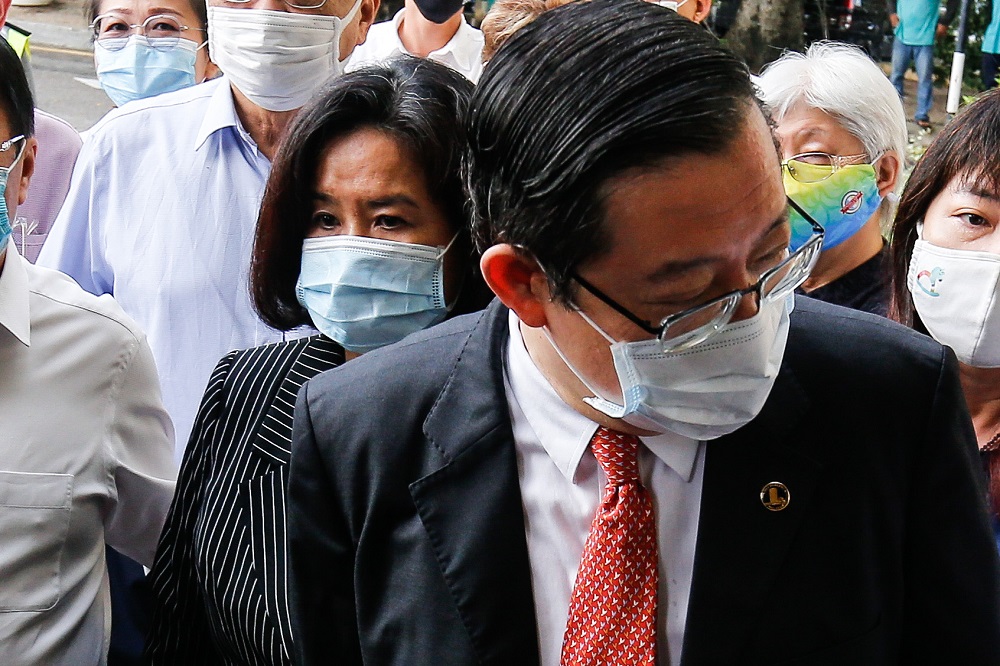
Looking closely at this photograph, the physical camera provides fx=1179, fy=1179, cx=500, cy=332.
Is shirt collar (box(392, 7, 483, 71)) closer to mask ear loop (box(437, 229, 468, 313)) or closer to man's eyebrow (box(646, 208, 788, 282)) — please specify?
mask ear loop (box(437, 229, 468, 313))

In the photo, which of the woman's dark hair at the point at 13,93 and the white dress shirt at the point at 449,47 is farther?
the white dress shirt at the point at 449,47

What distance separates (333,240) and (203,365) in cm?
75

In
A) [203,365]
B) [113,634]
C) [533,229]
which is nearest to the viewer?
[533,229]

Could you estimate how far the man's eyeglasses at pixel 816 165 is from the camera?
3.14m

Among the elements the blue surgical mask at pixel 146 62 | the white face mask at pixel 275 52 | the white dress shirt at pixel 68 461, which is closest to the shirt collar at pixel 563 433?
the white dress shirt at pixel 68 461

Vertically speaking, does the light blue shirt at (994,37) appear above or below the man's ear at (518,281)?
below

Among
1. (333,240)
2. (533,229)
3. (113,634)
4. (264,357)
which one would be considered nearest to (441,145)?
(333,240)

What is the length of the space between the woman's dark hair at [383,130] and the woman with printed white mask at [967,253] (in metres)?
1.02

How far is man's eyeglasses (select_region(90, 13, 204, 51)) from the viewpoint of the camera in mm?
4203

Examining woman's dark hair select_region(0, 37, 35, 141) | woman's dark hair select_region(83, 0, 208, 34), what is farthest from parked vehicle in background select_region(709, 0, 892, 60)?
woman's dark hair select_region(0, 37, 35, 141)

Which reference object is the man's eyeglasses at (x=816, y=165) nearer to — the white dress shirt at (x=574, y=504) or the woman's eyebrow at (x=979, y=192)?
the woman's eyebrow at (x=979, y=192)

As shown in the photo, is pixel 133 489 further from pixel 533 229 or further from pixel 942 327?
pixel 942 327

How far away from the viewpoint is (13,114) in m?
2.27

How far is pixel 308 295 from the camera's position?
2383 mm
